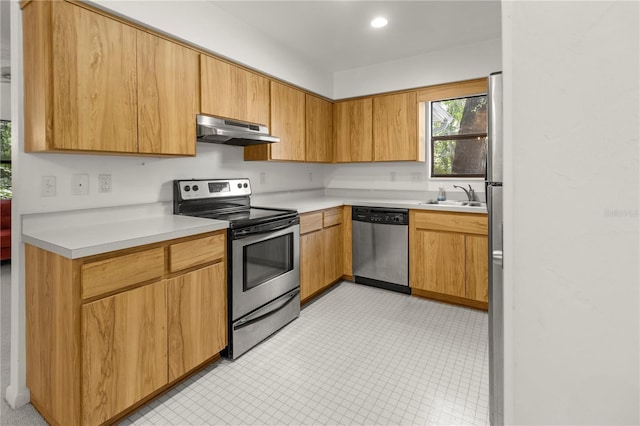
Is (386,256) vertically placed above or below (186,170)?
below

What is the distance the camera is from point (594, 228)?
0.46 m

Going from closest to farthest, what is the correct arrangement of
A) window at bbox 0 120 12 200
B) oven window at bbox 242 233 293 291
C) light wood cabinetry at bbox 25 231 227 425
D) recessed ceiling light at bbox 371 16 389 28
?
light wood cabinetry at bbox 25 231 227 425 < oven window at bbox 242 233 293 291 < recessed ceiling light at bbox 371 16 389 28 < window at bbox 0 120 12 200

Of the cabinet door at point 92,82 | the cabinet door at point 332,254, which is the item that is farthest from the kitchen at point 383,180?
the cabinet door at point 332,254

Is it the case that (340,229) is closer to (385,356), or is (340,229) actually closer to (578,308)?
(385,356)

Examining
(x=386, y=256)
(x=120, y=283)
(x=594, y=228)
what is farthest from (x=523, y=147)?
(x=386, y=256)

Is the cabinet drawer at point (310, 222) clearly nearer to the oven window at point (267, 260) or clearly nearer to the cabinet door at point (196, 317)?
the oven window at point (267, 260)

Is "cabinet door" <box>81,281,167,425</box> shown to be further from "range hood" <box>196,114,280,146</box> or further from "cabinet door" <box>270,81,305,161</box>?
"cabinet door" <box>270,81,305,161</box>

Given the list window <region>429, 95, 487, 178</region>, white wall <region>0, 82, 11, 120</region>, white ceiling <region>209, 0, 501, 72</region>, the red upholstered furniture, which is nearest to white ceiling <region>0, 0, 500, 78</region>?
white ceiling <region>209, 0, 501, 72</region>

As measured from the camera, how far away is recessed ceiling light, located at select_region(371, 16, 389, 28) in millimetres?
2805

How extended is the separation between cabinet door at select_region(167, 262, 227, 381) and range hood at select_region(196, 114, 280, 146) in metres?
0.96

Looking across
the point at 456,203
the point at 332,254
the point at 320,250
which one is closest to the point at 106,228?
the point at 320,250

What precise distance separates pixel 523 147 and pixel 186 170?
2.59 m

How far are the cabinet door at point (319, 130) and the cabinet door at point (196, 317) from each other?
77.4 inches

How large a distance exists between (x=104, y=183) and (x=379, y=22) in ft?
8.03
